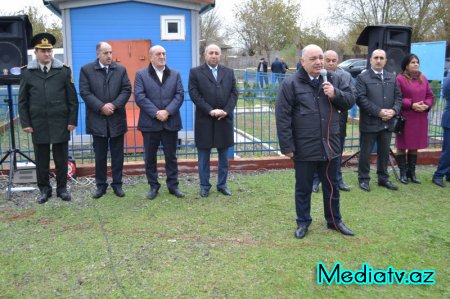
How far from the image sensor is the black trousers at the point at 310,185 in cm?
456

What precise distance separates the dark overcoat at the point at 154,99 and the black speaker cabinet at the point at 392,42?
323cm

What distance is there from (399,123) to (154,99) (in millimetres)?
3381

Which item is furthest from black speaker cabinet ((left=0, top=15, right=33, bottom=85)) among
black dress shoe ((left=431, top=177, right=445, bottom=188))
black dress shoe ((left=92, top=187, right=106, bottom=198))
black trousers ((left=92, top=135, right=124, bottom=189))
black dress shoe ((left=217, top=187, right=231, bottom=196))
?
black dress shoe ((left=431, top=177, right=445, bottom=188))

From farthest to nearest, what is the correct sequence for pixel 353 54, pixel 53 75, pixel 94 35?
pixel 353 54 < pixel 94 35 < pixel 53 75

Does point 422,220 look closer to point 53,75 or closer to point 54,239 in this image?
point 54,239

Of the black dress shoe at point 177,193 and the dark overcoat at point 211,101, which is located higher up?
the dark overcoat at point 211,101

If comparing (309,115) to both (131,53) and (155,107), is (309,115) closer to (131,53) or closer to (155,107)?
(155,107)

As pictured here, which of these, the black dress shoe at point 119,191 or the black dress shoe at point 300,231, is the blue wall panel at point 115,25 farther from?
the black dress shoe at point 300,231

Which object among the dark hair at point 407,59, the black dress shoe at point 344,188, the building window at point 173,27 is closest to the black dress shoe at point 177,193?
the black dress shoe at point 344,188

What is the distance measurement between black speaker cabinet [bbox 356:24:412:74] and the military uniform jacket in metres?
→ 4.54

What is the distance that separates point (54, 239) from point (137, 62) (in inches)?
196

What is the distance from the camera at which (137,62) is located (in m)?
8.95

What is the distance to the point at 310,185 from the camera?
15.1ft

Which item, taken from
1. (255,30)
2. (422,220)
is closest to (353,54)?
(255,30)
